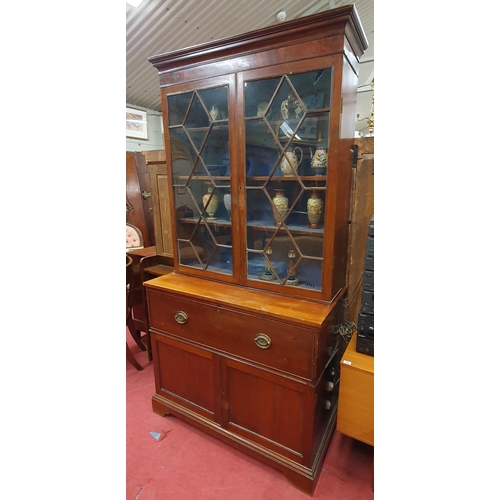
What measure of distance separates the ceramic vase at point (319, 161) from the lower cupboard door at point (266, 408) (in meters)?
0.92

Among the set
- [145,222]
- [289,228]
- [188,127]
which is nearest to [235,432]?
[289,228]

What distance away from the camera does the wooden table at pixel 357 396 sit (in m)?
1.27

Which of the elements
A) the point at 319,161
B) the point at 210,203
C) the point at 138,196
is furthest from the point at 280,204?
the point at 138,196

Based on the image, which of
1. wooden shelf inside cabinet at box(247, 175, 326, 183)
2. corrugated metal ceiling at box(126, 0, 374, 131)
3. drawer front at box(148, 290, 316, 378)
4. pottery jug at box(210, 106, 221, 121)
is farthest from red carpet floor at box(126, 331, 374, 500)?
corrugated metal ceiling at box(126, 0, 374, 131)

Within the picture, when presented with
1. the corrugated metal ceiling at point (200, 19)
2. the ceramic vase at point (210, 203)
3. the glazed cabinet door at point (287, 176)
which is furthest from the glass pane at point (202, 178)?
the corrugated metal ceiling at point (200, 19)

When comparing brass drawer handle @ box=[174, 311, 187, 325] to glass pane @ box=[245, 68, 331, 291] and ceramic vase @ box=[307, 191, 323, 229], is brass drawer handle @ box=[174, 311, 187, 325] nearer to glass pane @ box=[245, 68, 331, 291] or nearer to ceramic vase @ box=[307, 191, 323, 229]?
glass pane @ box=[245, 68, 331, 291]

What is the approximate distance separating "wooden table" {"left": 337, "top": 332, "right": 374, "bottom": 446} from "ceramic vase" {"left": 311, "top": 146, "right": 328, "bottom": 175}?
86 centimetres

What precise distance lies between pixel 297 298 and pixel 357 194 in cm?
61

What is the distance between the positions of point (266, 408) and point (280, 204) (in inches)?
38.1

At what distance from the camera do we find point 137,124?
16.4ft

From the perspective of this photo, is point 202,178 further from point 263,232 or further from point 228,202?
point 263,232

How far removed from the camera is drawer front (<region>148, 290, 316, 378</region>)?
3.99ft

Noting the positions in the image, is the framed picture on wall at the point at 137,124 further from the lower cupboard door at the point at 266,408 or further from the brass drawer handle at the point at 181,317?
the lower cupboard door at the point at 266,408

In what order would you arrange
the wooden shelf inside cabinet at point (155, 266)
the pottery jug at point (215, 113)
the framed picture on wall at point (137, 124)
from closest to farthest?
the pottery jug at point (215, 113), the wooden shelf inside cabinet at point (155, 266), the framed picture on wall at point (137, 124)
